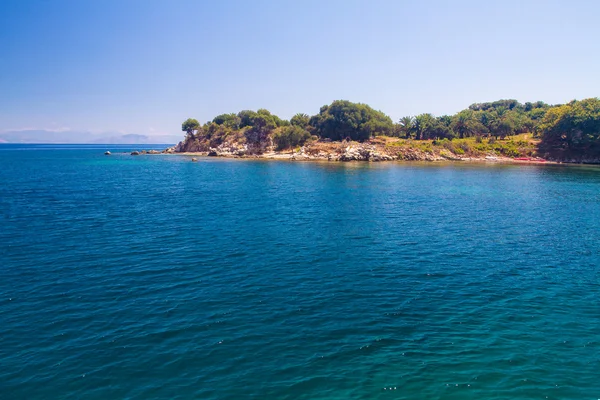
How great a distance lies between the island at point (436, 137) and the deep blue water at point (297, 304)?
109m

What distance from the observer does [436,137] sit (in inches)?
7505

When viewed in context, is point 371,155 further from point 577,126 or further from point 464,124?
point 577,126

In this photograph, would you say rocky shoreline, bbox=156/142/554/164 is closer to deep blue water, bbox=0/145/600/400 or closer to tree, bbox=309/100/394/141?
tree, bbox=309/100/394/141

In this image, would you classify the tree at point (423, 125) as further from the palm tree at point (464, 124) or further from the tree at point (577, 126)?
the tree at point (577, 126)

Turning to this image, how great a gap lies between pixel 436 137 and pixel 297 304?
18125 centimetres

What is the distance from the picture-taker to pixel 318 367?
20.5m

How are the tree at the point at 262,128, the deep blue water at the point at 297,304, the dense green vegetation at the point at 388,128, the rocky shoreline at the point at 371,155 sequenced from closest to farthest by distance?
1. the deep blue water at the point at 297,304
2. the rocky shoreline at the point at 371,155
3. the dense green vegetation at the point at 388,128
4. the tree at the point at 262,128

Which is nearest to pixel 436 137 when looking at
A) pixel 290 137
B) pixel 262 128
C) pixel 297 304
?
pixel 290 137

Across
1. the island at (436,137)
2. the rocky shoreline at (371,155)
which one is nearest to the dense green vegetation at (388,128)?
the island at (436,137)

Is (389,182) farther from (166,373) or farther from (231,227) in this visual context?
(166,373)

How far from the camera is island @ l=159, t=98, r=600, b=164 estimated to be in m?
152

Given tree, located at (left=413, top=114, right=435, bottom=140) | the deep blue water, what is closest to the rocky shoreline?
tree, located at (left=413, top=114, right=435, bottom=140)

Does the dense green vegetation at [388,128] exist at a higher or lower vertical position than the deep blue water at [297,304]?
higher

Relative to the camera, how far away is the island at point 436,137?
152m
